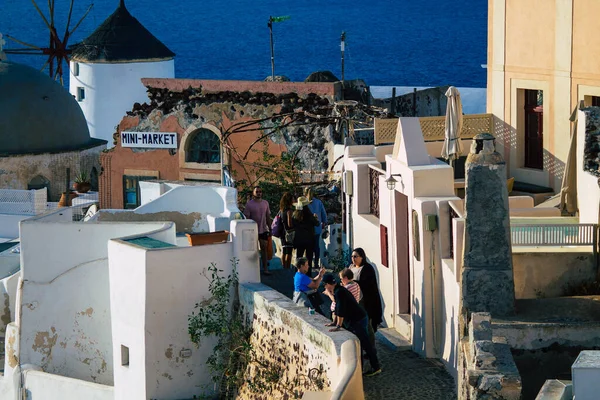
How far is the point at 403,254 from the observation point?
65.2ft

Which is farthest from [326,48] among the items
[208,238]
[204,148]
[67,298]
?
[208,238]

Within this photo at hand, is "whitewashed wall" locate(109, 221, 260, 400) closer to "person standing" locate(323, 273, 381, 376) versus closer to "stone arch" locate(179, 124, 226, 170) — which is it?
"person standing" locate(323, 273, 381, 376)

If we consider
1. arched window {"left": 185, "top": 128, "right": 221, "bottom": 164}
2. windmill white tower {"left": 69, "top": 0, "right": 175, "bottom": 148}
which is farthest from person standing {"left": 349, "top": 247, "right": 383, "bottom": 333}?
windmill white tower {"left": 69, "top": 0, "right": 175, "bottom": 148}

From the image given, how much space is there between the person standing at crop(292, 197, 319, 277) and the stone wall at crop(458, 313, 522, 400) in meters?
6.83

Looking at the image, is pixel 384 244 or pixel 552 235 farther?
pixel 384 244

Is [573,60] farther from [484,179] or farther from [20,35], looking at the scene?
[20,35]

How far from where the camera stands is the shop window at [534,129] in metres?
26.0

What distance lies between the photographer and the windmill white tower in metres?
62.2

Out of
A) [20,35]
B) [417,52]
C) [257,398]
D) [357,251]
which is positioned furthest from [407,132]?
[20,35]

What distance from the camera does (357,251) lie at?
18.0m

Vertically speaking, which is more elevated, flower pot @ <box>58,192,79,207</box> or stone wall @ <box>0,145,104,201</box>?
stone wall @ <box>0,145,104,201</box>

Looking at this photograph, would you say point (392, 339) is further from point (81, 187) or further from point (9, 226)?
point (81, 187)

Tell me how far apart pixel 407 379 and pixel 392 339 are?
2.05 m

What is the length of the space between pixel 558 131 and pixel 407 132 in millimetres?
5923
